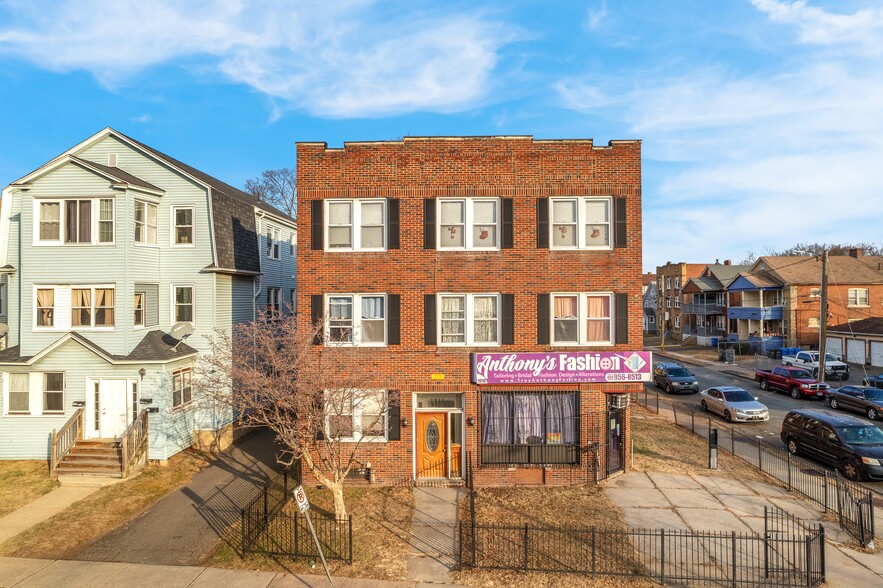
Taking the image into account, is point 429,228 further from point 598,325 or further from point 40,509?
point 40,509

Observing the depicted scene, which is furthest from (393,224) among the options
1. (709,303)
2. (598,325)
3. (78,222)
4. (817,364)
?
(709,303)

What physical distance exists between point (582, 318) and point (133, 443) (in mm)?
15062

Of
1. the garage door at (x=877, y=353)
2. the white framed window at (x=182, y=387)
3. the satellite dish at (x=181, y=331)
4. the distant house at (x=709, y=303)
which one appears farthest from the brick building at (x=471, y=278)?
the distant house at (x=709, y=303)

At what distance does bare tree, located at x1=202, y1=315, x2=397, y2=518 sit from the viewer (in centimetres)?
1131

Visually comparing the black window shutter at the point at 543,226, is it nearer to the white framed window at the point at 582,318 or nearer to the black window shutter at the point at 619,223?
the white framed window at the point at 582,318

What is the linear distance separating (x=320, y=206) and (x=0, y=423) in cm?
1383

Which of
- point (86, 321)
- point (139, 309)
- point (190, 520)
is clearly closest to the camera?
point (190, 520)

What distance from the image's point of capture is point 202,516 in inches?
505

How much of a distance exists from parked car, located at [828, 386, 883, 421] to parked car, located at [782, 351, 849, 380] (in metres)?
7.08

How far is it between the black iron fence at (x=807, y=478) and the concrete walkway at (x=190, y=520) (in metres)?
15.0

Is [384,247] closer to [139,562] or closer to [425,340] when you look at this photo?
[425,340]

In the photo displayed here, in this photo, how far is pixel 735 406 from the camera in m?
23.2

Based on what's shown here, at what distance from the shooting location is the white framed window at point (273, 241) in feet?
80.6

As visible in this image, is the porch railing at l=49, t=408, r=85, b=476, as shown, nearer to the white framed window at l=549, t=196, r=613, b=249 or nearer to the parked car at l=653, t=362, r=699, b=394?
the white framed window at l=549, t=196, r=613, b=249
